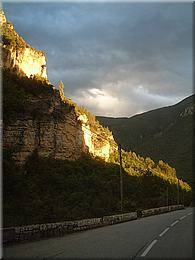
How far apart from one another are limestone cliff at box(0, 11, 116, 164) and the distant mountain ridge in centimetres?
3174

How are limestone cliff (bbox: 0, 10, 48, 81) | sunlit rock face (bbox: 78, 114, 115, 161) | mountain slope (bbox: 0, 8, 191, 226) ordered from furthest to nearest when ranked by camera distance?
1. sunlit rock face (bbox: 78, 114, 115, 161)
2. limestone cliff (bbox: 0, 10, 48, 81)
3. mountain slope (bbox: 0, 8, 191, 226)

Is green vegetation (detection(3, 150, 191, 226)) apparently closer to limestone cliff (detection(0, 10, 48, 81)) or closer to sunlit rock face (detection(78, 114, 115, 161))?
sunlit rock face (detection(78, 114, 115, 161))

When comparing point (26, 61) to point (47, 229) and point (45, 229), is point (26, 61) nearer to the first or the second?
point (47, 229)

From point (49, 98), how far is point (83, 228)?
41.0 meters

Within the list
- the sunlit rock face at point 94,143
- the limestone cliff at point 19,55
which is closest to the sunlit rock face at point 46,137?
the sunlit rock face at point 94,143

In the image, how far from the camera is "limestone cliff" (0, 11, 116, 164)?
54156 millimetres

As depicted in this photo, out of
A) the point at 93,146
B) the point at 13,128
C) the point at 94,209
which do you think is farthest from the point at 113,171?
the point at 94,209

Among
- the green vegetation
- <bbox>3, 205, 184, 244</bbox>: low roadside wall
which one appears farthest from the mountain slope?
<bbox>3, 205, 184, 244</bbox>: low roadside wall

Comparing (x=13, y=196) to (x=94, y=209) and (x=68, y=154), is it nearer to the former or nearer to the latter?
(x=94, y=209)

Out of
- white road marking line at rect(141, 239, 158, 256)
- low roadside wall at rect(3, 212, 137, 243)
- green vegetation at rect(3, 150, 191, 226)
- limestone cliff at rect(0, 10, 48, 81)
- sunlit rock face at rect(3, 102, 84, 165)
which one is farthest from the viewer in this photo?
limestone cliff at rect(0, 10, 48, 81)

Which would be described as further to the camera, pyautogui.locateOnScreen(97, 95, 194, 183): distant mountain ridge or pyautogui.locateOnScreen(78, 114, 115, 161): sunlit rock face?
pyautogui.locateOnScreen(97, 95, 194, 183): distant mountain ridge

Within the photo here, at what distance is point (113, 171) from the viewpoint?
6588 cm

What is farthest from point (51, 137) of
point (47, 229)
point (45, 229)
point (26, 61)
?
point (45, 229)

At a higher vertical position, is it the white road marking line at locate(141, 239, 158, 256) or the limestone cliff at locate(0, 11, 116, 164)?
the limestone cliff at locate(0, 11, 116, 164)
